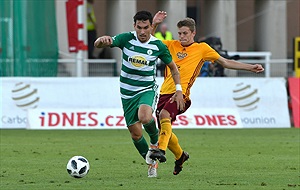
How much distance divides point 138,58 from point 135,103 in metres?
0.59

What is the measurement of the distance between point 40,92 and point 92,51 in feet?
36.6

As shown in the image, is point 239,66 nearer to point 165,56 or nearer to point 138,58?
point 165,56

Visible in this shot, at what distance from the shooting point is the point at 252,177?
1224 centimetres

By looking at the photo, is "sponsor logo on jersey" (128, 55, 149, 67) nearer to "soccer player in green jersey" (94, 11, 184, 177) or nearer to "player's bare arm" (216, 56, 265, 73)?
"soccer player in green jersey" (94, 11, 184, 177)

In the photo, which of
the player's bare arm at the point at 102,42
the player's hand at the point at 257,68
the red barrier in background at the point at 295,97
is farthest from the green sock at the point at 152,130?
the red barrier in background at the point at 295,97

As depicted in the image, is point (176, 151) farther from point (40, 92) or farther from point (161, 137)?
point (40, 92)

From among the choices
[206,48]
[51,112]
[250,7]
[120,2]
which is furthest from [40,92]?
[250,7]

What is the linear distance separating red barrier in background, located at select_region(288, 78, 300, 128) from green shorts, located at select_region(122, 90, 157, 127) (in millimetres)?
12583

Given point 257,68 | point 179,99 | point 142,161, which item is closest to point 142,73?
point 179,99

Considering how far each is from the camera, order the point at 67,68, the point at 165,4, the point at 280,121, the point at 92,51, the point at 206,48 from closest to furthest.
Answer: the point at 206,48
the point at 280,121
the point at 67,68
the point at 92,51
the point at 165,4

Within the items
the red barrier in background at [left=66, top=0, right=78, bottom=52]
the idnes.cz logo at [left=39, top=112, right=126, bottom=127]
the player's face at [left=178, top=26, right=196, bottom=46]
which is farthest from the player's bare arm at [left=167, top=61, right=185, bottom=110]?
the red barrier in background at [left=66, top=0, right=78, bottom=52]

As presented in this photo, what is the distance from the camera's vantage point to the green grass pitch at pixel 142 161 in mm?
11422

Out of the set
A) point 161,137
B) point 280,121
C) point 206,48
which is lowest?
point 280,121

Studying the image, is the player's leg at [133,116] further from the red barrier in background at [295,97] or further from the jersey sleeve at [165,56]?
the red barrier in background at [295,97]
